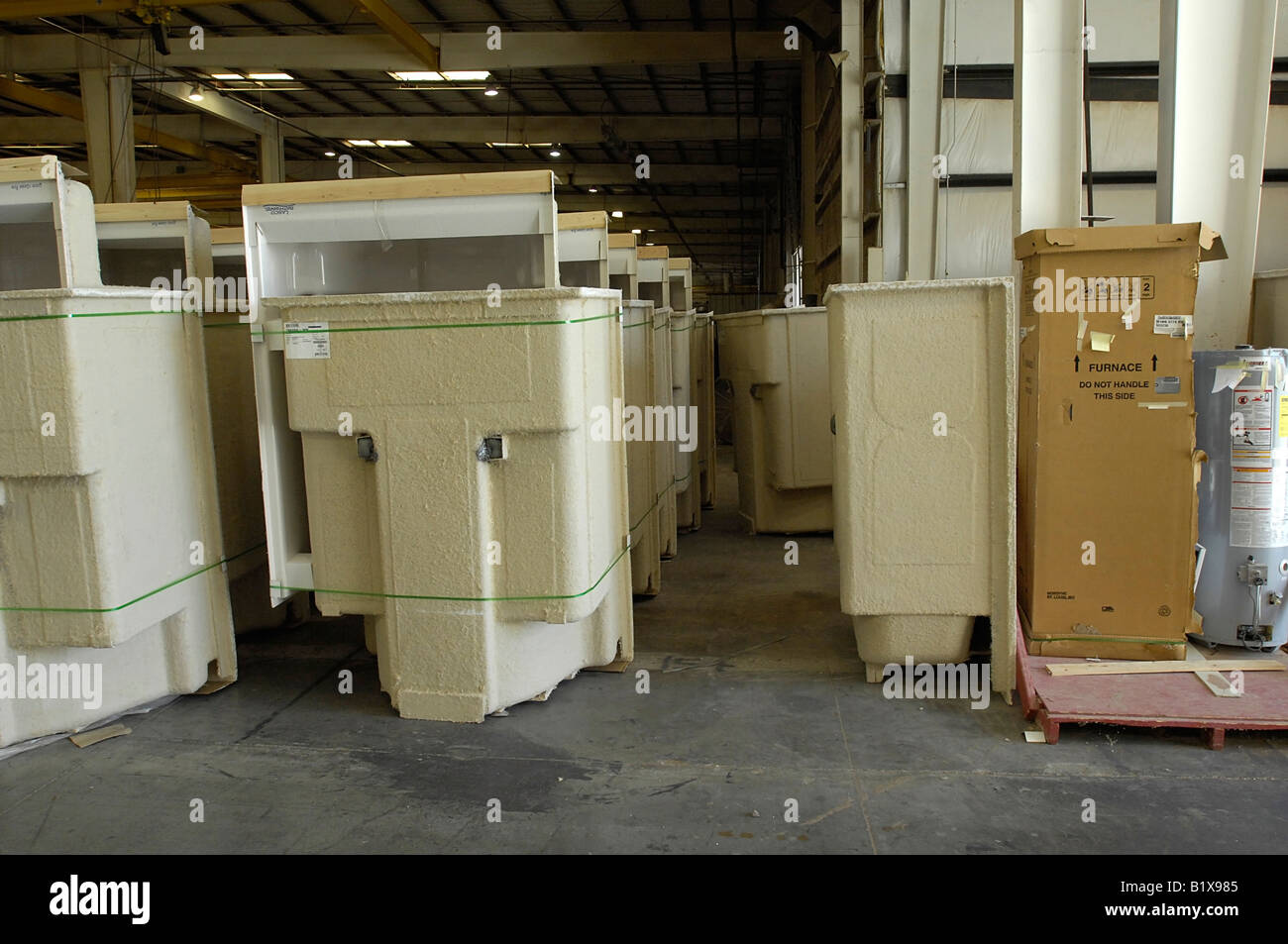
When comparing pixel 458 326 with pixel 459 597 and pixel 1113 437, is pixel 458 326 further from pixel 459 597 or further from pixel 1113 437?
pixel 1113 437

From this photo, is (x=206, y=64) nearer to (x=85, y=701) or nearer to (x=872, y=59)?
(x=872, y=59)

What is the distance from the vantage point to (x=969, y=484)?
139 inches

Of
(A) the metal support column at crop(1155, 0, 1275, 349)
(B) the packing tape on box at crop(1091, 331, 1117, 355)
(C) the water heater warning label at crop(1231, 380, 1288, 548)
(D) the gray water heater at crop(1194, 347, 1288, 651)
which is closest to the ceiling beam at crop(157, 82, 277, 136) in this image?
(A) the metal support column at crop(1155, 0, 1275, 349)

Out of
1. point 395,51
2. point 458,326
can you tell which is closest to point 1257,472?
point 458,326

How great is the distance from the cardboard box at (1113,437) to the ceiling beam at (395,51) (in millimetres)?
7636

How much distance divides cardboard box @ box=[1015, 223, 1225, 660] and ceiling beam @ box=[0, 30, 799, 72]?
25.1 feet

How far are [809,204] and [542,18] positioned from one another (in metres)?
3.68

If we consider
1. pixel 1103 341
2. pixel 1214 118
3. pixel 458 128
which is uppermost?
pixel 458 128

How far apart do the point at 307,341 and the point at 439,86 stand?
10.2 meters

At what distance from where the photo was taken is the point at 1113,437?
3.62 metres

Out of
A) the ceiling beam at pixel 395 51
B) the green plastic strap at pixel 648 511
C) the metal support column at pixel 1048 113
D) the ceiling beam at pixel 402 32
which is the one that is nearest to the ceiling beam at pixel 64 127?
the ceiling beam at pixel 395 51

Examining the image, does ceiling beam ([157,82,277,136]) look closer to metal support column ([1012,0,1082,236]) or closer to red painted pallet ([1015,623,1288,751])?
metal support column ([1012,0,1082,236])

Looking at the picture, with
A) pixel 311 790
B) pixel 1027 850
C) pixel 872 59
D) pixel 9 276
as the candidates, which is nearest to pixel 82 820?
pixel 311 790

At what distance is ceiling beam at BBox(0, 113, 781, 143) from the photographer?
13.6 m
